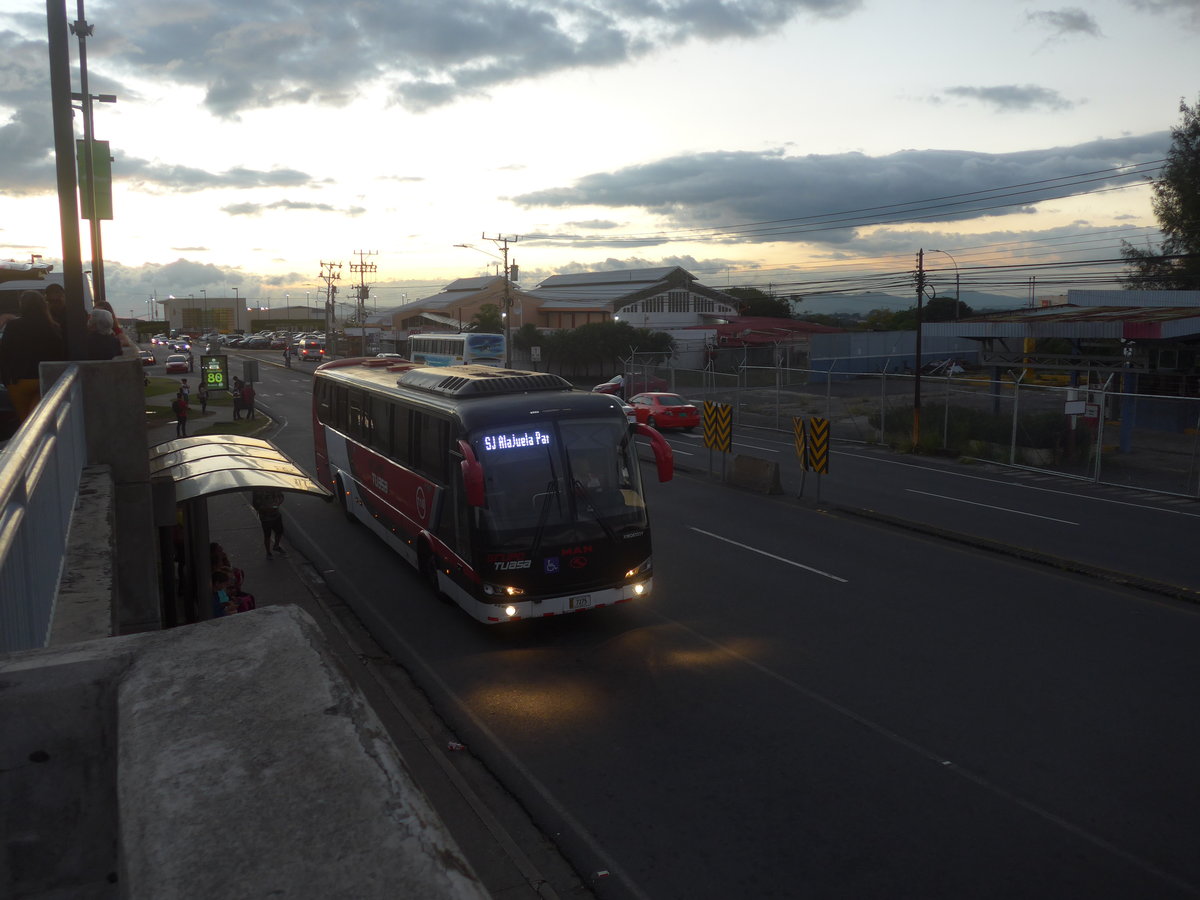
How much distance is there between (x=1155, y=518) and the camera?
1972 cm


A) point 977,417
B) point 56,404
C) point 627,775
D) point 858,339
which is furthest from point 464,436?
point 858,339

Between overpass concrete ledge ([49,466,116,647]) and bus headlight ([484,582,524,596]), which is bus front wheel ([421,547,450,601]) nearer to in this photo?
bus headlight ([484,582,524,596])

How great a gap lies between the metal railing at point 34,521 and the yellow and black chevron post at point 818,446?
1578cm

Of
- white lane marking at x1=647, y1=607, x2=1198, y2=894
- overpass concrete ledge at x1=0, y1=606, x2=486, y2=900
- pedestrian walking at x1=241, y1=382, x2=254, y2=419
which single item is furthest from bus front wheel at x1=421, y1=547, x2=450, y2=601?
pedestrian walking at x1=241, y1=382, x2=254, y2=419

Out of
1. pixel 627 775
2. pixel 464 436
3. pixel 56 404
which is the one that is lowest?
pixel 627 775

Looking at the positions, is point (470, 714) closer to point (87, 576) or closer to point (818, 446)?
point (87, 576)

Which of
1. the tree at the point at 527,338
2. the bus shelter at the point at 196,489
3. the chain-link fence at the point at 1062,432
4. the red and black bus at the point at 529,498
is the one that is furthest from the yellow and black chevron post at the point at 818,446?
the tree at the point at 527,338

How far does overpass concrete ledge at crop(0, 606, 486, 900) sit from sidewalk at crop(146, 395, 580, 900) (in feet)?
0.86

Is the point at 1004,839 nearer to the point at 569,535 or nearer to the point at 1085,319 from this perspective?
the point at 569,535

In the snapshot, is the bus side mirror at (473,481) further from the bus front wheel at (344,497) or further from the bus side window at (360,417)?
the bus front wheel at (344,497)

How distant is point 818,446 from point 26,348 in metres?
14.8

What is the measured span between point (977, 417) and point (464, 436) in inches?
918

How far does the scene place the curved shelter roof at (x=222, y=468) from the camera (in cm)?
890

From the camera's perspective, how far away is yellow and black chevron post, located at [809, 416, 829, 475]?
63.9ft
